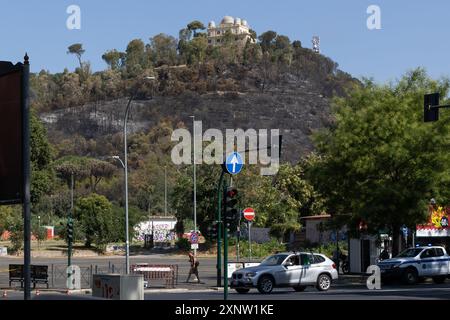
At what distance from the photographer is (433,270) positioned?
38562 millimetres

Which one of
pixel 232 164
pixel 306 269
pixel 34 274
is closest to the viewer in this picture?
pixel 232 164

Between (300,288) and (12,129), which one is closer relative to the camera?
(12,129)

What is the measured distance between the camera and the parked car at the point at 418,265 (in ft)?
126

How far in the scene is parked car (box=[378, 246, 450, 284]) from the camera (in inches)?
1508

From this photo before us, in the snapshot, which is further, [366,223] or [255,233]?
[255,233]

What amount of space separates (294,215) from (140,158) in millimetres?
114699

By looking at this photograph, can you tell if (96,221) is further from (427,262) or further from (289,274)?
(289,274)

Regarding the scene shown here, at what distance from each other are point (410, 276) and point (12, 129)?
32754 millimetres

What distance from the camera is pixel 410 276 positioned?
38.5 m

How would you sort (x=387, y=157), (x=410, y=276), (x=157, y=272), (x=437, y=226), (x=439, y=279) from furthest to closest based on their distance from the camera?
(x=437, y=226), (x=387, y=157), (x=439, y=279), (x=157, y=272), (x=410, y=276)

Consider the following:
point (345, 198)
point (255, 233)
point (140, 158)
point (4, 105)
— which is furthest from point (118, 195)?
point (4, 105)

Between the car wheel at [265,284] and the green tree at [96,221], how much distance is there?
148ft

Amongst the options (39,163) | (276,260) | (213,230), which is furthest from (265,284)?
(39,163)
